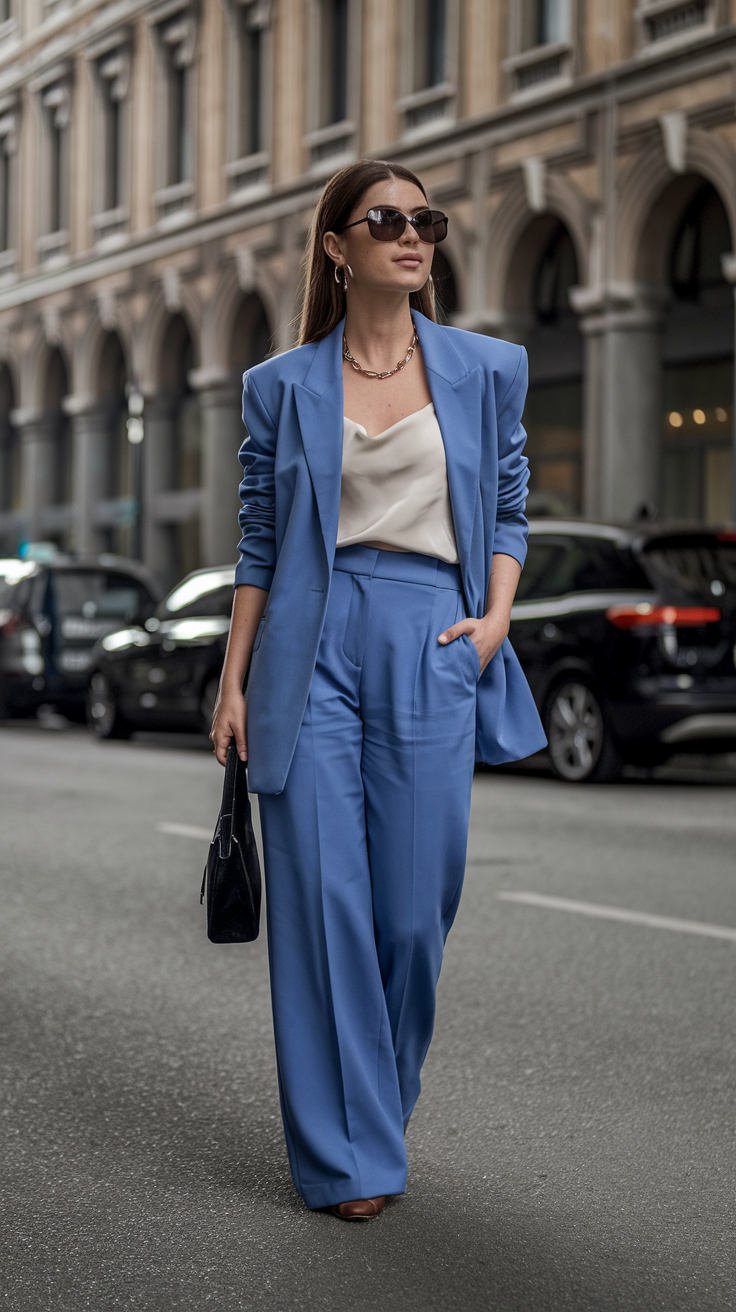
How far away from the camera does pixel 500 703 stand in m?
3.70

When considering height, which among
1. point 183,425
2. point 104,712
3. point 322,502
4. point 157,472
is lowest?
point 104,712

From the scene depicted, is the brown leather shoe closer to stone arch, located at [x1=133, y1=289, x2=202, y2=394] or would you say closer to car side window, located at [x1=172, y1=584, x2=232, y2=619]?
car side window, located at [x1=172, y1=584, x2=232, y2=619]

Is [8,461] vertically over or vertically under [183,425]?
over

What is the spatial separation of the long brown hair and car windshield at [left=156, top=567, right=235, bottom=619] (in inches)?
459

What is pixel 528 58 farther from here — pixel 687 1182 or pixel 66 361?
pixel 687 1182

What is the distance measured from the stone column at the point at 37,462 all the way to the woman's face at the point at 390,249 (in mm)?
35370

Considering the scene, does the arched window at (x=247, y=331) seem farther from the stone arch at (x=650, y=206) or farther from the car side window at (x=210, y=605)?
the car side window at (x=210, y=605)

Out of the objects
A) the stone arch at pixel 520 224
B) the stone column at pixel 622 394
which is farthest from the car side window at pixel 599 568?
the stone arch at pixel 520 224

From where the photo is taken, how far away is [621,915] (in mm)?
7242

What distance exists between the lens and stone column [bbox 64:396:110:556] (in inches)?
1407

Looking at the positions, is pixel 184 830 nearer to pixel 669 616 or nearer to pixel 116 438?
pixel 669 616

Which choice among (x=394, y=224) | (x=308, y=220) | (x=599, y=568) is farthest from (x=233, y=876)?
(x=308, y=220)

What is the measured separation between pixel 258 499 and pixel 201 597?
12.4 meters

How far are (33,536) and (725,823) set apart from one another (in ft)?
99.3
